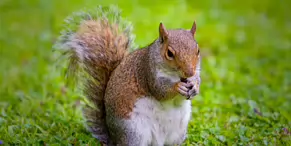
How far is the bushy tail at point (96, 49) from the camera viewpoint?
3.93m

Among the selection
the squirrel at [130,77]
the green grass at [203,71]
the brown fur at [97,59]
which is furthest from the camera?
the green grass at [203,71]

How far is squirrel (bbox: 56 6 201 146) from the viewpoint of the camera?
136 inches

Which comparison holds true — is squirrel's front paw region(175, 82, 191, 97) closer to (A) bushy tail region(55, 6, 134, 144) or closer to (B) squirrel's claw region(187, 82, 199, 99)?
(B) squirrel's claw region(187, 82, 199, 99)

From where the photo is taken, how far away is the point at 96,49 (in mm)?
3934

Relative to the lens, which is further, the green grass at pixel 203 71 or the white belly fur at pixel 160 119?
the green grass at pixel 203 71

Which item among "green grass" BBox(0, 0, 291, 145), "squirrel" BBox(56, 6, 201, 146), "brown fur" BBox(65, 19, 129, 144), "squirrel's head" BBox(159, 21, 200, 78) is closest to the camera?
"squirrel's head" BBox(159, 21, 200, 78)

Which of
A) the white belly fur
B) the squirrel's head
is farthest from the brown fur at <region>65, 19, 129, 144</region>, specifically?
the squirrel's head

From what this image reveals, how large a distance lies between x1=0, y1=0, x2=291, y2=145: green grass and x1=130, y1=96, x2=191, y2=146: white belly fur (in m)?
0.37

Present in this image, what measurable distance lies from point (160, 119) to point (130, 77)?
0.31m

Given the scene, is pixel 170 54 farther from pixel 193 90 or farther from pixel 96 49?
pixel 96 49

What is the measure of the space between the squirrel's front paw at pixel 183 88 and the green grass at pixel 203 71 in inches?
26.0

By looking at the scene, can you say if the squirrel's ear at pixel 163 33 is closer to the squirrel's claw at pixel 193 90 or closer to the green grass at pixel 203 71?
the squirrel's claw at pixel 193 90

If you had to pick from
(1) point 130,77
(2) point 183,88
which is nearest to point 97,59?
(1) point 130,77

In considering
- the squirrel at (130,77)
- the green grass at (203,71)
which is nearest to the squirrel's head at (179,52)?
the squirrel at (130,77)
